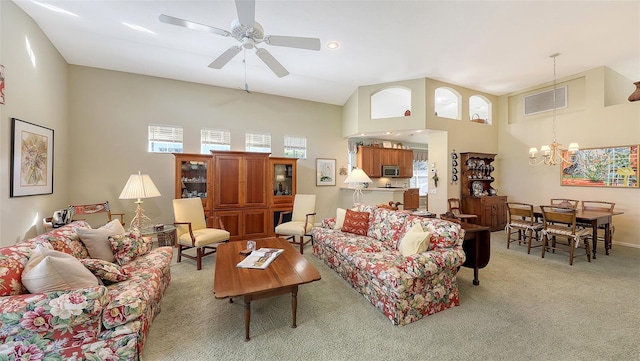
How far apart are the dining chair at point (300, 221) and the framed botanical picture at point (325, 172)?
1329mm

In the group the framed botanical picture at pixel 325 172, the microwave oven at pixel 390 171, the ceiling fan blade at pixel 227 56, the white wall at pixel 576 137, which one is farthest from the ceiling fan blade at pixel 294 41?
the white wall at pixel 576 137

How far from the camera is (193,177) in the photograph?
4.86 meters

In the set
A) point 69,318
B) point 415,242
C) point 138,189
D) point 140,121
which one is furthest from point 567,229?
point 140,121

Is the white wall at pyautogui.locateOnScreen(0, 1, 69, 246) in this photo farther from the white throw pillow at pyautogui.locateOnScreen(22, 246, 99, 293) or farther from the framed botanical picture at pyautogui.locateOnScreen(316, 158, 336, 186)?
the framed botanical picture at pyautogui.locateOnScreen(316, 158, 336, 186)

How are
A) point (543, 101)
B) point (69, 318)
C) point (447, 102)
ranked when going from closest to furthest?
1. point (69, 318)
2. point (543, 101)
3. point (447, 102)

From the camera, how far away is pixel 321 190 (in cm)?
630

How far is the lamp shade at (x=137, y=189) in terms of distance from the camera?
341 centimetres

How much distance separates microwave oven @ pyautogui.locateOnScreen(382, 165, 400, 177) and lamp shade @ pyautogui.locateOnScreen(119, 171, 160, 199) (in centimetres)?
628

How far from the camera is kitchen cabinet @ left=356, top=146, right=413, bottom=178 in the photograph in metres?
7.46

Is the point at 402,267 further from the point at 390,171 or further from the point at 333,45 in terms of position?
the point at 390,171

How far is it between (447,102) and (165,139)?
716 centimetres

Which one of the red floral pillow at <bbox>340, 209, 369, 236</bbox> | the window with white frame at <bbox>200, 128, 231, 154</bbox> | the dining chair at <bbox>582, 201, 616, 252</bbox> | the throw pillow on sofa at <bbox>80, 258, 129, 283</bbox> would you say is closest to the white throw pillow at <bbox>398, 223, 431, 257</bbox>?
the red floral pillow at <bbox>340, 209, 369, 236</bbox>

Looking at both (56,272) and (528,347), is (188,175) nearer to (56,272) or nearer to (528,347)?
(56,272)

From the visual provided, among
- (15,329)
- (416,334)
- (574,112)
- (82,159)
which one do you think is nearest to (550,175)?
(574,112)
